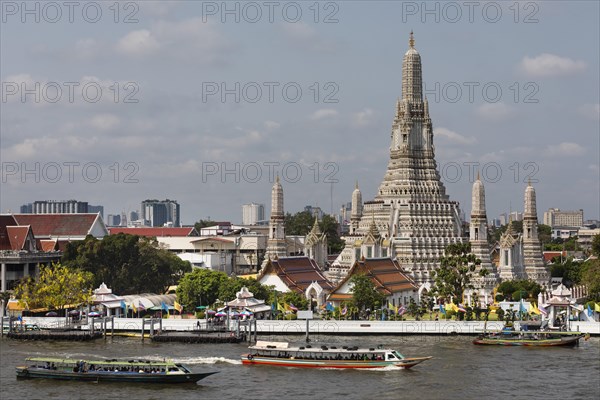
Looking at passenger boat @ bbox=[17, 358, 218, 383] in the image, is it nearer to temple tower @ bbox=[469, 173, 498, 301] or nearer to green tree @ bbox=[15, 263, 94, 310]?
green tree @ bbox=[15, 263, 94, 310]

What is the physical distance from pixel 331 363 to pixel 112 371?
13.1 meters

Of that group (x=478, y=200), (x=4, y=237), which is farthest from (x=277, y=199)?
(x=4, y=237)

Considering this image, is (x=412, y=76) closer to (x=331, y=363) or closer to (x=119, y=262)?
(x=119, y=262)

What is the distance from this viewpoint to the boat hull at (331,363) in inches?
2628

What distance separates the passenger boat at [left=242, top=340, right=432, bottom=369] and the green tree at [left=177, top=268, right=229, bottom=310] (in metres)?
27.7

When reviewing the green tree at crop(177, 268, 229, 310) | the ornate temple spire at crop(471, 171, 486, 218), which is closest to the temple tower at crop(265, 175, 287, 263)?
the ornate temple spire at crop(471, 171, 486, 218)

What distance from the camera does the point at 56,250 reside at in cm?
11719

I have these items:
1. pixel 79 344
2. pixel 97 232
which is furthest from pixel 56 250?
pixel 79 344

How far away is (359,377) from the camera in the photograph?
64.6 metres

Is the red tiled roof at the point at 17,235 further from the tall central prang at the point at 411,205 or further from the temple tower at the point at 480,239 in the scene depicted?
the temple tower at the point at 480,239

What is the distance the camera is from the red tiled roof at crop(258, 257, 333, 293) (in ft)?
350

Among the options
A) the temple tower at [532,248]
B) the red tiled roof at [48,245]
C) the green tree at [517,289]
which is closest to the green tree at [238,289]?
the green tree at [517,289]

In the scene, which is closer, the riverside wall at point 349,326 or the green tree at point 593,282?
the riverside wall at point 349,326

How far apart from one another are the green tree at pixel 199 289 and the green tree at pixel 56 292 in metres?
8.33
